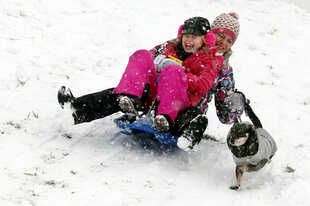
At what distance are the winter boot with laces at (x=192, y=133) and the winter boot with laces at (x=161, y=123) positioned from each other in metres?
0.16

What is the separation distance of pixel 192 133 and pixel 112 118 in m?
1.39

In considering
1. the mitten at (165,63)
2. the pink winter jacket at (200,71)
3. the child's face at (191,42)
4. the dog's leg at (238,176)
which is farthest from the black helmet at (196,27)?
the dog's leg at (238,176)

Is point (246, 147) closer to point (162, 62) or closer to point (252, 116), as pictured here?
point (252, 116)

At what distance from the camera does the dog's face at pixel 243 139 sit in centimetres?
292

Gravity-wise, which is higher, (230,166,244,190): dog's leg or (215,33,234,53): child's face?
(215,33,234,53): child's face

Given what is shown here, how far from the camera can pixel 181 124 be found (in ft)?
11.0

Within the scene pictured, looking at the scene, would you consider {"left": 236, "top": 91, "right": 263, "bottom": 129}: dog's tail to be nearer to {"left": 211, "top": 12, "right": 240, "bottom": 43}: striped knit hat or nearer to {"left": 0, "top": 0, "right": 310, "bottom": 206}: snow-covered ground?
{"left": 0, "top": 0, "right": 310, "bottom": 206}: snow-covered ground

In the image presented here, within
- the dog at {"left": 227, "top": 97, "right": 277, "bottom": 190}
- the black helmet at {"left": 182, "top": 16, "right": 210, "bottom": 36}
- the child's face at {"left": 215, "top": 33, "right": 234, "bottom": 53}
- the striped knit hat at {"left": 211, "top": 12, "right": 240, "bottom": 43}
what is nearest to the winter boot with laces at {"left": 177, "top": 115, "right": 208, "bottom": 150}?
the dog at {"left": 227, "top": 97, "right": 277, "bottom": 190}

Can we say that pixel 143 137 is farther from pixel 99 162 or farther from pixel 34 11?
pixel 34 11

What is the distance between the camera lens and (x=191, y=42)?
148 inches

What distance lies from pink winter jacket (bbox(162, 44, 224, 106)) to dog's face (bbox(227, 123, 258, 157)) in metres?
0.72

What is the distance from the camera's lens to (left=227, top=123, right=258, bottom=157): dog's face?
2.92 metres

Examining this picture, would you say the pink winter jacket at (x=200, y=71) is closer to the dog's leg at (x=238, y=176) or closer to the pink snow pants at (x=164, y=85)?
the pink snow pants at (x=164, y=85)

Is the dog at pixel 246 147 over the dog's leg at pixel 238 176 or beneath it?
over
